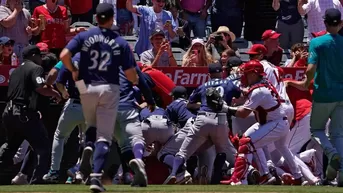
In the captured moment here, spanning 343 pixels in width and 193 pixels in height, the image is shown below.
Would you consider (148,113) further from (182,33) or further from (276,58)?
(182,33)

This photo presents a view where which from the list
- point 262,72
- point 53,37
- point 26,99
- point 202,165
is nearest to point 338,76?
point 262,72

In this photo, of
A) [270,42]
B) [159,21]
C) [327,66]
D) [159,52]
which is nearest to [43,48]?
[159,52]

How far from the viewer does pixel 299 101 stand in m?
15.9

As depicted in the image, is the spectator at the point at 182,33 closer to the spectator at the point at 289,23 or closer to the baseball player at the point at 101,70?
the spectator at the point at 289,23

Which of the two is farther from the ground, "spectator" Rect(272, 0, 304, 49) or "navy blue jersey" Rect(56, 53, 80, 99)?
"navy blue jersey" Rect(56, 53, 80, 99)

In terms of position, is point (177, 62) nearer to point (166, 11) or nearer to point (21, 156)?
point (166, 11)

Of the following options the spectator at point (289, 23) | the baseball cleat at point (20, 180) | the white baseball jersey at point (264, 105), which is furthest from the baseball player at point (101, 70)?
the spectator at point (289, 23)

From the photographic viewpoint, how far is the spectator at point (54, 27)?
1700cm

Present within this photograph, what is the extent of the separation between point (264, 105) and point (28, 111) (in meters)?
3.16

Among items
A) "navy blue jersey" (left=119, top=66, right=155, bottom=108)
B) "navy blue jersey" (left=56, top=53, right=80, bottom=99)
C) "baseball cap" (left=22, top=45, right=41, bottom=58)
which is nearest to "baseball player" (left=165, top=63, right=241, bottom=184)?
"navy blue jersey" (left=119, top=66, right=155, bottom=108)

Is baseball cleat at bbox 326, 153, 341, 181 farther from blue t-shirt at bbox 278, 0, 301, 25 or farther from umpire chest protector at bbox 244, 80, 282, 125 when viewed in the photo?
blue t-shirt at bbox 278, 0, 301, 25

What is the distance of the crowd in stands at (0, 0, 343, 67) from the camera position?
16.6 meters

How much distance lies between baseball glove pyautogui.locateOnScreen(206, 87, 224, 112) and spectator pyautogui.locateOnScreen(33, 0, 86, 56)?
3.28m

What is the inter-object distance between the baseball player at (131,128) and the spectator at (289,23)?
214 inches
